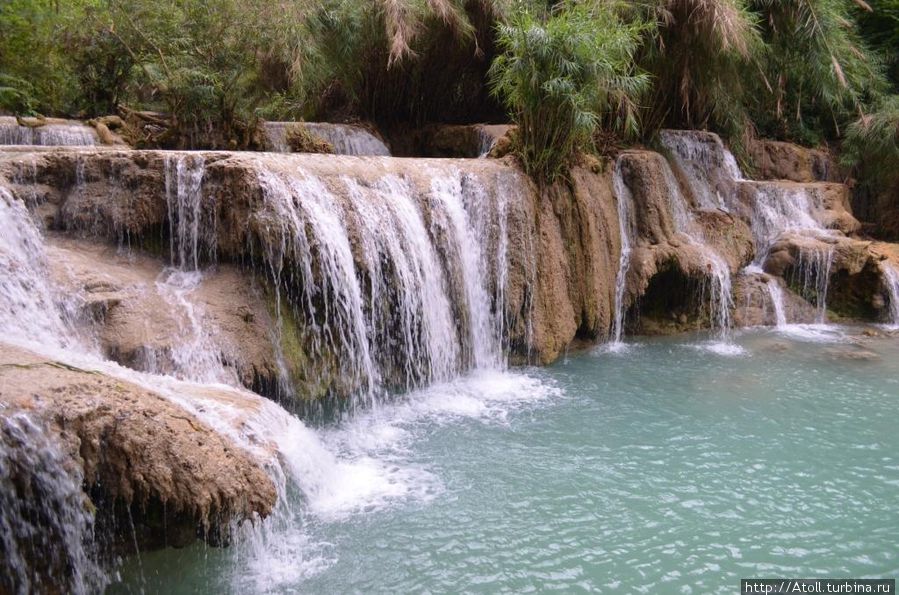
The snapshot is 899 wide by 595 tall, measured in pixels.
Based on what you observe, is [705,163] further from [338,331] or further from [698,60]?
[338,331]

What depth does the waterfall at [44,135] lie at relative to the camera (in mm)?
8828

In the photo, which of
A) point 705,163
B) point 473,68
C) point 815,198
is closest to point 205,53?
point 473,68

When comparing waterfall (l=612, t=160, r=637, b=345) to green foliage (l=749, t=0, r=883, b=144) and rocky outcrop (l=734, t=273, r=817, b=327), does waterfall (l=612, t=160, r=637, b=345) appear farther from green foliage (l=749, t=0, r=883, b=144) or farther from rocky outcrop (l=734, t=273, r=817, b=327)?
green foliage (l=749, t=0, r=883, b=144)

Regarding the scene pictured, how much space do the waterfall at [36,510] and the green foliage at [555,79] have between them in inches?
262

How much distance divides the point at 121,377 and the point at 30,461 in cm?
81

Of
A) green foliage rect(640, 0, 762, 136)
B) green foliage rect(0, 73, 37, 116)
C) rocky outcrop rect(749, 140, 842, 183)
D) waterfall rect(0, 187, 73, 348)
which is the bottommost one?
waterfall rect(0, 187, 73, 348)

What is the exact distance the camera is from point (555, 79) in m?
8.13

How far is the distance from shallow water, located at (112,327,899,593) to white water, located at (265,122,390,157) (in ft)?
17.3

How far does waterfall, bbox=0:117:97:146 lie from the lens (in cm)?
883

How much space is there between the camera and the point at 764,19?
13.0m

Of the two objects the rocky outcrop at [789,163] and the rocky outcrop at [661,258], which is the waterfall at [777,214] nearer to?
the rocky outcrop at [661,258]

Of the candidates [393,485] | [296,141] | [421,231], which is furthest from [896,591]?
[296,141]

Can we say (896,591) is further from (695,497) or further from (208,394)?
(208,394)

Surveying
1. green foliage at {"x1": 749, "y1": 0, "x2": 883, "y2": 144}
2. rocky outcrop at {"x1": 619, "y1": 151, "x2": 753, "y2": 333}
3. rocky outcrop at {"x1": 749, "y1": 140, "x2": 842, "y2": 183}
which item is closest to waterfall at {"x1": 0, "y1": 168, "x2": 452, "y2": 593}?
rocky outcrop at {"x1": 619, "y1": 151, "x2": 753, "y2": 333}
